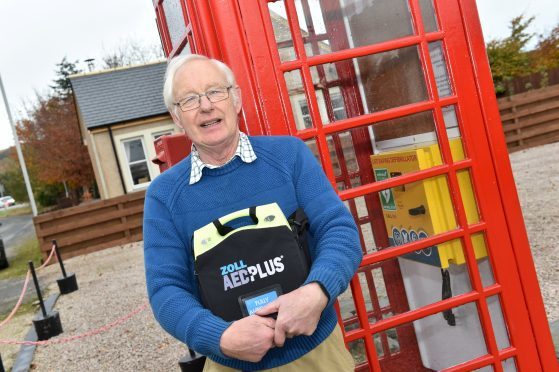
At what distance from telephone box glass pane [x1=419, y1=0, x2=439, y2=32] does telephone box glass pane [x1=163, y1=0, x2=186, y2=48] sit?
116 centimetres

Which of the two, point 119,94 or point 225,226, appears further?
point 119,94

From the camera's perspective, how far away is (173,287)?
5.97ft

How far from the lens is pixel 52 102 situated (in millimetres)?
41719

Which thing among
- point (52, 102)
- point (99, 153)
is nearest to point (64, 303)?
point (99, 153)

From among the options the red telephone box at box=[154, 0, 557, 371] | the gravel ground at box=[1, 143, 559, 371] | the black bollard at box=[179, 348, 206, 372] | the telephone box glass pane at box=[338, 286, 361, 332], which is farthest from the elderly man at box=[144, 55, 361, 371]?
the gravel ground at box=[1, 143, 559, 371]

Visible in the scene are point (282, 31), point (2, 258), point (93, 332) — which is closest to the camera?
point (282, 31)

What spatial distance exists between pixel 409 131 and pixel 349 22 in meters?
0.68

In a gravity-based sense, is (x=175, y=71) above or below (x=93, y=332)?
above

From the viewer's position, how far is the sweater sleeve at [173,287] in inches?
66.3

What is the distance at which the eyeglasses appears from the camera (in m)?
1.94

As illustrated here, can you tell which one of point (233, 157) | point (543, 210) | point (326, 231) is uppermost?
point (233, 157)

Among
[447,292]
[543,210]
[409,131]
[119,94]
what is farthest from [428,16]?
[119,94]

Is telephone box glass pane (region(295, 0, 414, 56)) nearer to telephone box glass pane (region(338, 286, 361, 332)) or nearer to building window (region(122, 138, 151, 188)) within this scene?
telephone box glass pane (region(338, 286, 361, 332))

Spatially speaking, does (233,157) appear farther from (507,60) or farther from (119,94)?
(507,60)
